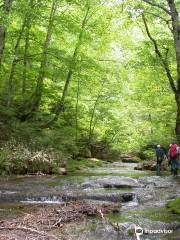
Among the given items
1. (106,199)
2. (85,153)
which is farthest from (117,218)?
(85,153)

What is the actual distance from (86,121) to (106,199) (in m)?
15.7

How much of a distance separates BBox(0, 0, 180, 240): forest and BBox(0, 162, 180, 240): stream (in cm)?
3

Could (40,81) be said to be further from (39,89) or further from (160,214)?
(160,214)

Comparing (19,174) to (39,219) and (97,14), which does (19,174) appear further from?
(97,14)

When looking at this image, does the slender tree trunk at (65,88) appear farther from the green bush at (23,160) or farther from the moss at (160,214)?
the moss at (160,214)

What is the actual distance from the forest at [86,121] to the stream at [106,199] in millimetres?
29

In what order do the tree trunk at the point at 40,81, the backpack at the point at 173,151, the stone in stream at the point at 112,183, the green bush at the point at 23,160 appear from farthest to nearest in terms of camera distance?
the tree trunk at the point at 40,81 → the backpack at the point at 173,151 → the green bush at the point at 23,160 → the stone in stream at the point at 112,183

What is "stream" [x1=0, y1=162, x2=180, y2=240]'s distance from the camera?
23.6ft

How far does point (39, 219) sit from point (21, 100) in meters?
16.4

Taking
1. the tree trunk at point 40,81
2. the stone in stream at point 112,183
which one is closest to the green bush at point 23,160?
the stone in stream at point 112,183

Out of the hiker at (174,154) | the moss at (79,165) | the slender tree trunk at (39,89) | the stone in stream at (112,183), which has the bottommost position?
the moss at (79,165)

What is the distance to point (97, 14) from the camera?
2456 cm

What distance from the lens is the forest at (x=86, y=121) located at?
829cm

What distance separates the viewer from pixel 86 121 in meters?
26.7
